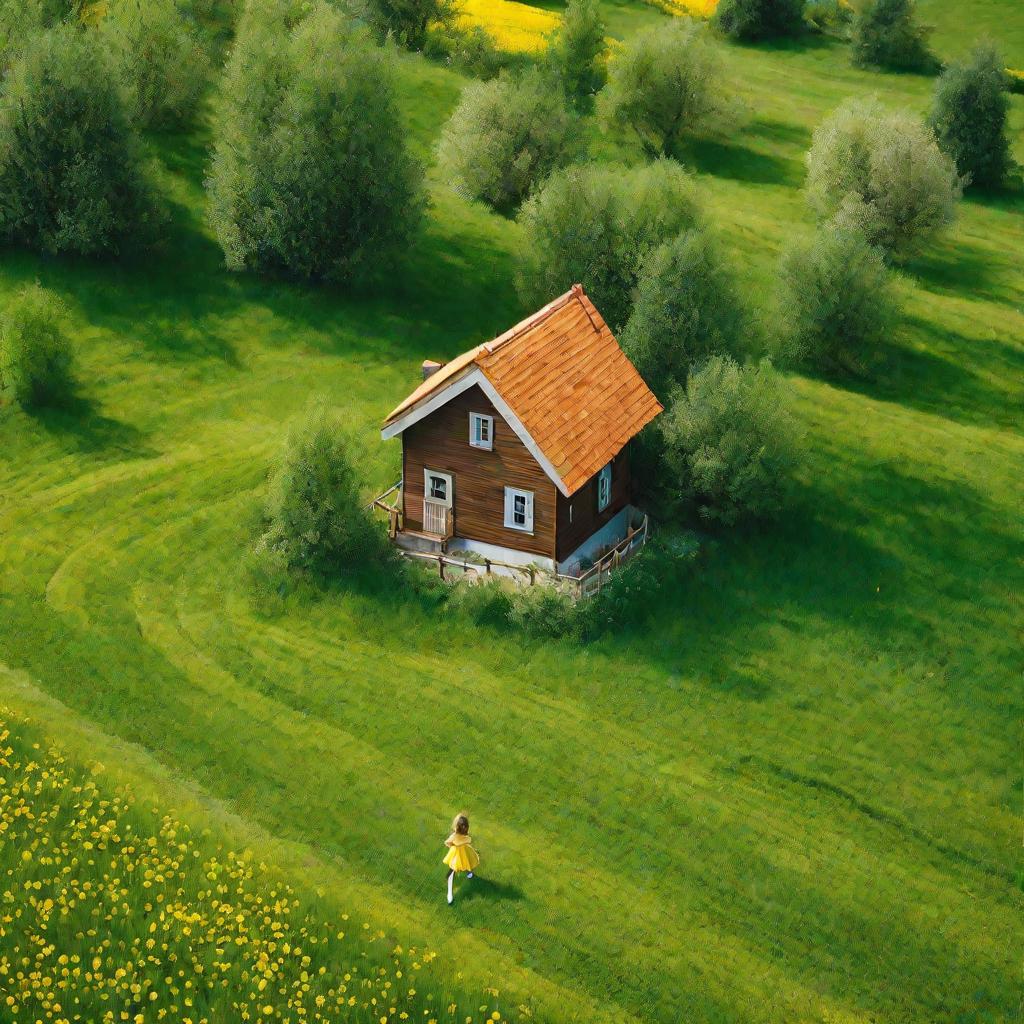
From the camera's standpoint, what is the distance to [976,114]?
272 feet

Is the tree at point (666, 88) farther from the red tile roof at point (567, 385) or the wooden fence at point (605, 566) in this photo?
the wooden fence at point (605, 566)

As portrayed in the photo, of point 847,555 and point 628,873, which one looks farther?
point 847,555

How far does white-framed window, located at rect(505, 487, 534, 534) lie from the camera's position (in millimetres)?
45469

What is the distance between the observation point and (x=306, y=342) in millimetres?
61281

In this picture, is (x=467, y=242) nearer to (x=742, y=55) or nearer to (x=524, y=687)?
(x=524, y=687)

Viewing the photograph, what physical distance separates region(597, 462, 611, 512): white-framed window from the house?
0.04 m

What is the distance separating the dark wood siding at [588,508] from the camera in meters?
45.5

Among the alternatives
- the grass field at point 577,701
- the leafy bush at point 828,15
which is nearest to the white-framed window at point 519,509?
the grass field at point 577,701

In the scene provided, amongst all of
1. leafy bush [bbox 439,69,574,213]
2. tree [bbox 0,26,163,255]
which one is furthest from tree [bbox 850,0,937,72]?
tree [bbox 0,26,163,255]

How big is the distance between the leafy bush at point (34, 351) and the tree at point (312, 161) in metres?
10.3

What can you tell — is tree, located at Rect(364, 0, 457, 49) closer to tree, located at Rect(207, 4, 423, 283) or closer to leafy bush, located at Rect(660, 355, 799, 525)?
tree, located at Rect(207, 4, 423, 283)

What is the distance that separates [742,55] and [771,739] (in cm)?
7018

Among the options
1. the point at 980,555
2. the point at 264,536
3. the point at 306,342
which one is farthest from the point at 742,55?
the point at 264,536

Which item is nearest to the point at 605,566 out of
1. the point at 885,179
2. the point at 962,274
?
the point at 885,179
